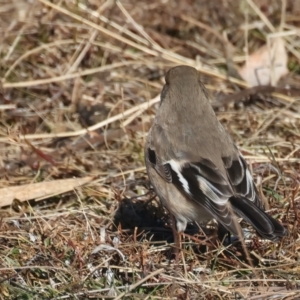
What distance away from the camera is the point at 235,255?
466 cm

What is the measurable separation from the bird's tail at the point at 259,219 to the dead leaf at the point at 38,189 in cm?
154

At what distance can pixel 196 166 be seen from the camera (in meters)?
4.58

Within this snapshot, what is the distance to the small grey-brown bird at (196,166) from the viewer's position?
434 cm

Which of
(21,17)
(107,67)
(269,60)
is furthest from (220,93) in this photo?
(21,17)

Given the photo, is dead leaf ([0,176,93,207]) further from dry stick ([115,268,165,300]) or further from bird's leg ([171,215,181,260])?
dry stick ([115,268,165,300])

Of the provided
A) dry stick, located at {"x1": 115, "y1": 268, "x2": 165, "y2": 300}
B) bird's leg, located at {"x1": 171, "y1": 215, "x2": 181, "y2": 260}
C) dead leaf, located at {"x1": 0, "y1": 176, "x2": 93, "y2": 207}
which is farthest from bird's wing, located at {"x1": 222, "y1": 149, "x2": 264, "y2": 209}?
dead leaf, located at {"x1": 0, "y1": 176, "x2": 93, "y2": 207}

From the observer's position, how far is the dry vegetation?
441 cm

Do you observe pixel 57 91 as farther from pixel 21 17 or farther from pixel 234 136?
pixel 234 136

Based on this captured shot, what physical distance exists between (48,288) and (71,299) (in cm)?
20

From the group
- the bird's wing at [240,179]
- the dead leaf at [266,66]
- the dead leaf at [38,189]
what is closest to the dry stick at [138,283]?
the bird's wing at [240,179]

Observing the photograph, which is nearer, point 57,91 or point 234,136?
point 234,136

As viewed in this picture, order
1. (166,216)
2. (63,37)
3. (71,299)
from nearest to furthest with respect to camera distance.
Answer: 1. (71,299)
2. (166,216)
3. (63,37)

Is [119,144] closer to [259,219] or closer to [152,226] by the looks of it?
[152,226]

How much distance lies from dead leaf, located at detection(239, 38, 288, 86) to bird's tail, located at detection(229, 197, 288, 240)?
9.23ft
